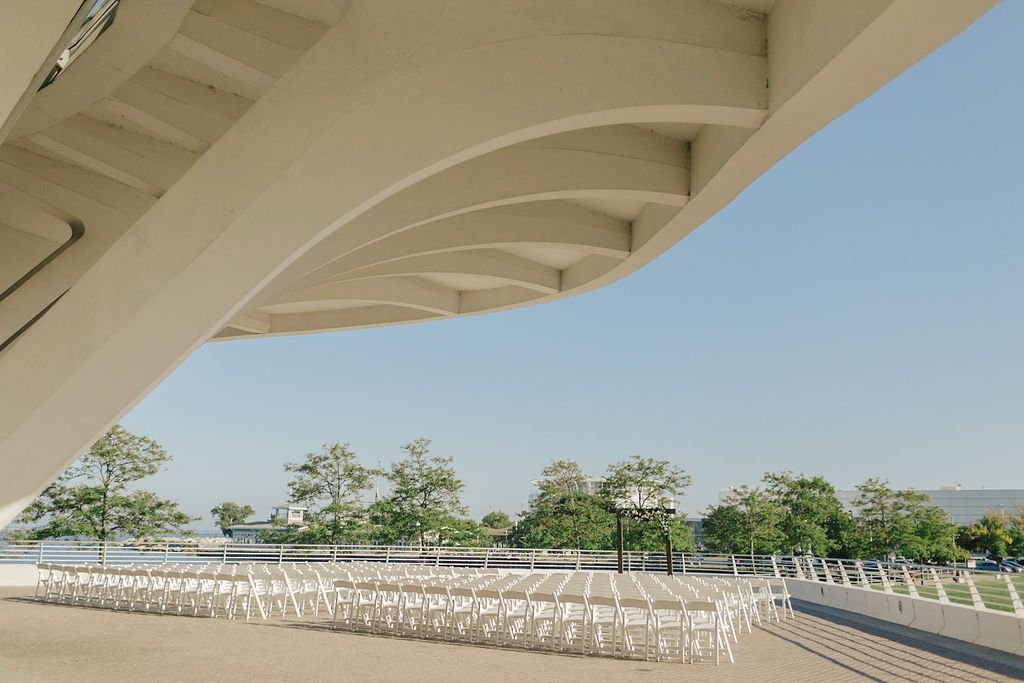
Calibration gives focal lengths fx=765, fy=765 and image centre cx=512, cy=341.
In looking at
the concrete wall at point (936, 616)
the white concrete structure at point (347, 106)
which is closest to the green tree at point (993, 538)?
the concrete wall at point (936, 616)

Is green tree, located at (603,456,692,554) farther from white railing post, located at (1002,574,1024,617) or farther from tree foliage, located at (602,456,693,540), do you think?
white railing post, located at (1002,574,1024,617)

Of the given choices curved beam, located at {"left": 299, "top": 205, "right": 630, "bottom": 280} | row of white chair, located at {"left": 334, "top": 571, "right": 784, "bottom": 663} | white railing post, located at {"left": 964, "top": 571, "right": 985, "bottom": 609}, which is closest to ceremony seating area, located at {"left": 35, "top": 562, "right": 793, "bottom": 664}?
row of white chair, located at {"left": 334, "top": 571, "right": 784, "bottom": 663}

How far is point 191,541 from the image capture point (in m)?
27.7

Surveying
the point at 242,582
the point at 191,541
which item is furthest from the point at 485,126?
the point at 191,541

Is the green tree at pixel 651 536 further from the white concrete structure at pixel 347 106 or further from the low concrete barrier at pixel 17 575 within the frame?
the white concrete structure at pixel 347 106

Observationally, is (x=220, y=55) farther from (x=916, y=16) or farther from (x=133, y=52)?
(x=916, y=16)

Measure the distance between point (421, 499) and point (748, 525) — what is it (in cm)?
1511

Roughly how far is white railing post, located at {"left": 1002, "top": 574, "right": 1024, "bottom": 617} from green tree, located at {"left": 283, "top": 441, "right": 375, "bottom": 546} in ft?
83.9

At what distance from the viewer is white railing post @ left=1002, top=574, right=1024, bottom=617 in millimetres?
11703

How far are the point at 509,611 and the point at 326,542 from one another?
2202 centimetres

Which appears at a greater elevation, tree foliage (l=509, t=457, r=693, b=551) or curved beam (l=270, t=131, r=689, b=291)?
curved beam (l=270, t=131, r=689, b=291)

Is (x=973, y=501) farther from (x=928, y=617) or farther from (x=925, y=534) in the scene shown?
(x=928, y=617)

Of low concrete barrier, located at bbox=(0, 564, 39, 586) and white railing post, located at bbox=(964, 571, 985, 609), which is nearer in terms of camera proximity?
white railing post, located at bbox=(964, 571, 985, 609)

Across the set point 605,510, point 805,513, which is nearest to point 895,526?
point 805,513
